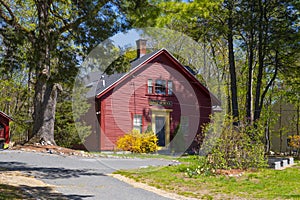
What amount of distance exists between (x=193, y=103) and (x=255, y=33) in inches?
215

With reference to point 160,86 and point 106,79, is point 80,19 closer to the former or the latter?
point 106,79

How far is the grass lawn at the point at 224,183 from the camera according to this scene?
7.84m

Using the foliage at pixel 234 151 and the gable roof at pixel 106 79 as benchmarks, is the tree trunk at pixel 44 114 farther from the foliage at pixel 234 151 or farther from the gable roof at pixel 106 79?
the foliage at pixel 234 151

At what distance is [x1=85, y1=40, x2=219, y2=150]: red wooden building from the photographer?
602 inches

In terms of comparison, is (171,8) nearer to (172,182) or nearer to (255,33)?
(172,182)

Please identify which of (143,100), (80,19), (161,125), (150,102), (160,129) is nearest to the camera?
(80,19)

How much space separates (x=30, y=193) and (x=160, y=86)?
38.8ft

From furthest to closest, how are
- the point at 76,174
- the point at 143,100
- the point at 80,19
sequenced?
the point at 143,100 → the point at 80,19 → the point at 76,174

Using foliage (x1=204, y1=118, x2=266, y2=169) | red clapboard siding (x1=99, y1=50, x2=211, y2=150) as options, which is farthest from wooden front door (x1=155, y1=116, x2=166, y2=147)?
foliage (x1=204, y1=118, x2=266, y2=169)

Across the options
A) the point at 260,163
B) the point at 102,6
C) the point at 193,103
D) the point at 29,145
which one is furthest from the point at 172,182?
the point at 193,103

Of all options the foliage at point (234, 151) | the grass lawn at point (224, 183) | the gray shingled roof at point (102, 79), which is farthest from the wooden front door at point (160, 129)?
the grass lawn at point (224, 183)

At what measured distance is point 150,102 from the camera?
742 inches

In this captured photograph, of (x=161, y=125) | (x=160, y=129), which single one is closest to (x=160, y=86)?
(x=160, y=129)

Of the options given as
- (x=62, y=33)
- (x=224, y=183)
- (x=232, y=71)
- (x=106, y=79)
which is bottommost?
(x=224, y=183)
